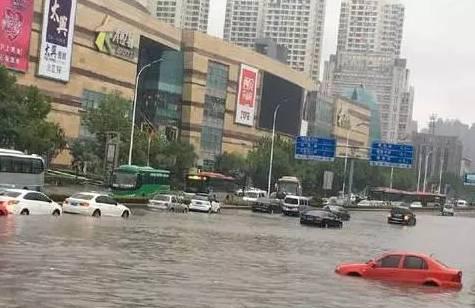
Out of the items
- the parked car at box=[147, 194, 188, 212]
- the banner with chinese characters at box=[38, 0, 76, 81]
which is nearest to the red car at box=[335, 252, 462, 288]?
the parked car at box=[147, 194, 188, 212]

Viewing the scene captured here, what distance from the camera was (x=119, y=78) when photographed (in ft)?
316

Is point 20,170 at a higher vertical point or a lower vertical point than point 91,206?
higher

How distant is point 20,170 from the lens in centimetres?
4500

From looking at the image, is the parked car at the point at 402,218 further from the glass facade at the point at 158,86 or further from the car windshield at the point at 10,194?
the glass facade at the point at 158,86

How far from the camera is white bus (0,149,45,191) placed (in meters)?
44.1

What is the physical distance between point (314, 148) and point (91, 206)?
5080cm

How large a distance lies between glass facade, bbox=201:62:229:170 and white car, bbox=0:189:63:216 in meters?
77.7

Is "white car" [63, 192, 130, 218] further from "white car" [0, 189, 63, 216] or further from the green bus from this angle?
the green bus

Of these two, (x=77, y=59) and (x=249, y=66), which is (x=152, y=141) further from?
(x=249, y=66)

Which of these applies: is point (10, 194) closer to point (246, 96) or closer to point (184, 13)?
point (246, 96)

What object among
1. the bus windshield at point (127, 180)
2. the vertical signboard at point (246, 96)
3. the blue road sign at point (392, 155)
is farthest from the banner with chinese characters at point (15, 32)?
the vertical signboard at point (246, 96)

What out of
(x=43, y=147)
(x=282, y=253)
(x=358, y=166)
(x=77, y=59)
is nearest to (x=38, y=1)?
(x=77, y=59)

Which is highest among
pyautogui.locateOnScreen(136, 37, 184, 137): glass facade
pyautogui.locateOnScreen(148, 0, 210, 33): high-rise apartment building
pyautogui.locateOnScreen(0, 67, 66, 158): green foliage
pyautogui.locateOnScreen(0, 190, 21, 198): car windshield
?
pyautogui.locateOnScreen(148, 0, 210, 33): high-rise apartment building

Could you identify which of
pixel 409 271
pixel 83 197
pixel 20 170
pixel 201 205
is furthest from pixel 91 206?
pixel 409 271
